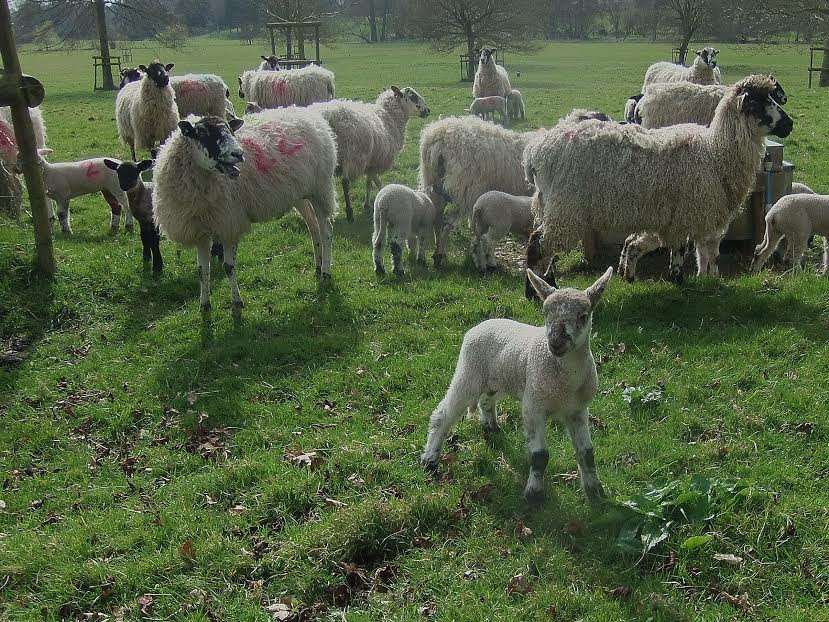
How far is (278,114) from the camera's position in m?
9.62

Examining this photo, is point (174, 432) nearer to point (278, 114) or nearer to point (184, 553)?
point (184, 553)

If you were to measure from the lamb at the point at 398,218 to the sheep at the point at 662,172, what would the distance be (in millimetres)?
2024

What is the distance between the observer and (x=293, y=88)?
16.9m

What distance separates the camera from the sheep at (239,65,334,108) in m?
16.9

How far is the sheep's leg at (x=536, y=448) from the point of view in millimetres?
4656

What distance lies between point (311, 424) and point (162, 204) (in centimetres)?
365

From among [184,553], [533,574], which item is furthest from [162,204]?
[533,574]

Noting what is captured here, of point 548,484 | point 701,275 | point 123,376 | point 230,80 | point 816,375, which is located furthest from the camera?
point 230,80

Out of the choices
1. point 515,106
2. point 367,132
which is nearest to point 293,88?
point 367,132

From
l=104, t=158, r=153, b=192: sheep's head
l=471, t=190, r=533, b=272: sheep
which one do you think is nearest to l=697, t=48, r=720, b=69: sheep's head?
l=471, t=190, r=533, b=272: sheep

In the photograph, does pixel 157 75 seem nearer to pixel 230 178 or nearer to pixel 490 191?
pixel 230 178

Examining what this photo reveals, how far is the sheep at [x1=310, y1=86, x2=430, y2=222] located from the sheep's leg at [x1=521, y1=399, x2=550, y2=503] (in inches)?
335

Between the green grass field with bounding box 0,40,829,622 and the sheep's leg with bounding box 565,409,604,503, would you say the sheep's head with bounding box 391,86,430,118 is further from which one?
the sheep's leg with bounding box 565,409,604,503

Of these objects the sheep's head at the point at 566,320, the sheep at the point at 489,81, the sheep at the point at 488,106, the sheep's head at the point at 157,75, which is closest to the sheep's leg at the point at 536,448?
the sheep's head at the point at 566,320
